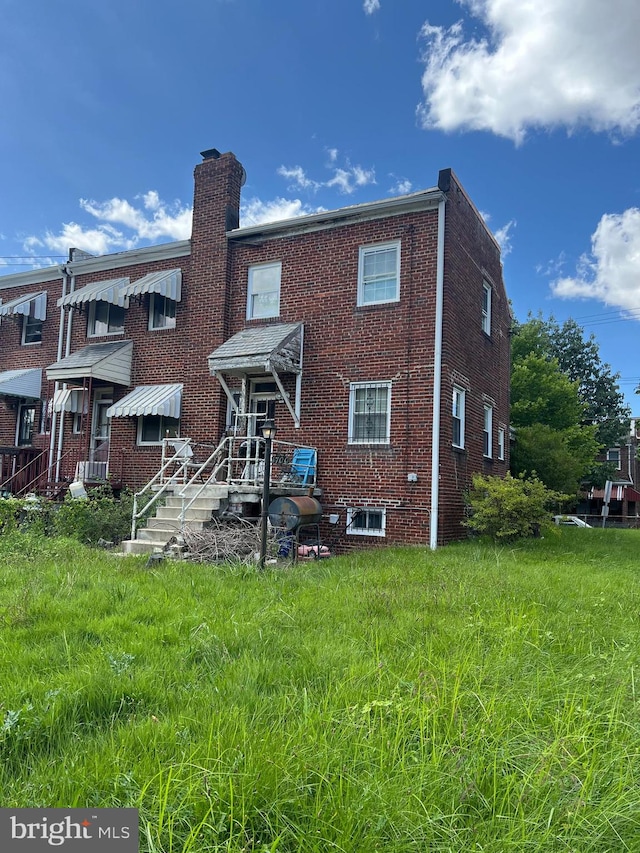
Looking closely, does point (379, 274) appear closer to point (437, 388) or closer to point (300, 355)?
point (300, 355)

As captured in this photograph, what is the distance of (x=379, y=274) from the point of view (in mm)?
12992

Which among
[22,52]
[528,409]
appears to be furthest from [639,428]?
[22,52]

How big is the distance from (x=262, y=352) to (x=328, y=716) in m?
10.0

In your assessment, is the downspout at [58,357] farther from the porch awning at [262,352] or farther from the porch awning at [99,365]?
the porch awning at [262,352]

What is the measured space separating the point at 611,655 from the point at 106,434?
1480cm

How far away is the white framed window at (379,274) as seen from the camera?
1280 centimetres

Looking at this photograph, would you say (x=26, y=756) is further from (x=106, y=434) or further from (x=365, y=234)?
(x=106, y=434)

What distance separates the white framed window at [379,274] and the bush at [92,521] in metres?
7.52

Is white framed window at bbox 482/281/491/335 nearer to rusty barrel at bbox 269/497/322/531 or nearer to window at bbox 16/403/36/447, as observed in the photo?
rusty barrel at bbox 269/497/322/531

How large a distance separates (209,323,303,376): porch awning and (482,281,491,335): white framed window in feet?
18.3

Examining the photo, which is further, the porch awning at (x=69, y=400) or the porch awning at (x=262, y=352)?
the porch awning at (x=69, y=400)

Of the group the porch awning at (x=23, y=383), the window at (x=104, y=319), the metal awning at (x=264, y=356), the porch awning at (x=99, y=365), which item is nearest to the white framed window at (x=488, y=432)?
the metal awning at (x=264, y=356)

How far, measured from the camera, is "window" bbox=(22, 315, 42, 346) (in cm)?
1806

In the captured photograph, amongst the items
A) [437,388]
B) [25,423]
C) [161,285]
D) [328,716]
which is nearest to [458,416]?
[437,388]
